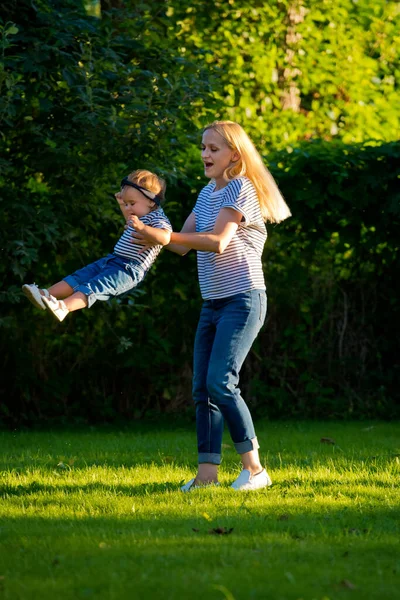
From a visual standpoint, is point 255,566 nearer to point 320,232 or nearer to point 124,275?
point 124,275

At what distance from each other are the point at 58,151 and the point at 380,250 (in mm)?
3575

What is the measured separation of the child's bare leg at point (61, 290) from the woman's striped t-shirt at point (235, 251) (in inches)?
30.2

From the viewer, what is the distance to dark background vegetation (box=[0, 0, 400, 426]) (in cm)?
818

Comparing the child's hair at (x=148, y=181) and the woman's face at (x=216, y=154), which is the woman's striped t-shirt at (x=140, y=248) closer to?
the child's hair at (x=148, y=181)

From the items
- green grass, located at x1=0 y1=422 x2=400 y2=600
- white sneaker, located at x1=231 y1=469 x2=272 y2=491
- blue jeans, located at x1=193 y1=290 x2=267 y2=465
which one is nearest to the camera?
green grass, located at x1=0 y1=422 x2=400 y2=600

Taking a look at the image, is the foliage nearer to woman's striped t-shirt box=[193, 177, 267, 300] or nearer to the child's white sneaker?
woman's striped t-shirt box=[193, 177, 267, 300]

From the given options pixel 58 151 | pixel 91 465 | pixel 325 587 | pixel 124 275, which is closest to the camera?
pixel 325 587

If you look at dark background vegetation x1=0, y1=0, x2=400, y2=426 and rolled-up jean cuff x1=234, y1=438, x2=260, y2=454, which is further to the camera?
dark background vegetation x1=0, y1=0, x2=400, y2=426

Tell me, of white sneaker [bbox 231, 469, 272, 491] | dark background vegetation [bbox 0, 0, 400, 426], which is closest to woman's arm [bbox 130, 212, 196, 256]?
white sneaker [bbox 231, 469, 272, 491]

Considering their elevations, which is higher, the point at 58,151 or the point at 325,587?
the point at 58,151

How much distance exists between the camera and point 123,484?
585 centimetres

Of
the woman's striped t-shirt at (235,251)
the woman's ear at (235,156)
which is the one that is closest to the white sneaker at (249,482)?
the woman's striped t-shirt at (235,251)

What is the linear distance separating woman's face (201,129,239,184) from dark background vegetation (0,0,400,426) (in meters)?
2.52

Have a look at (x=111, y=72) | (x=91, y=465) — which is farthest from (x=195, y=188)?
(x=91, y=465)
